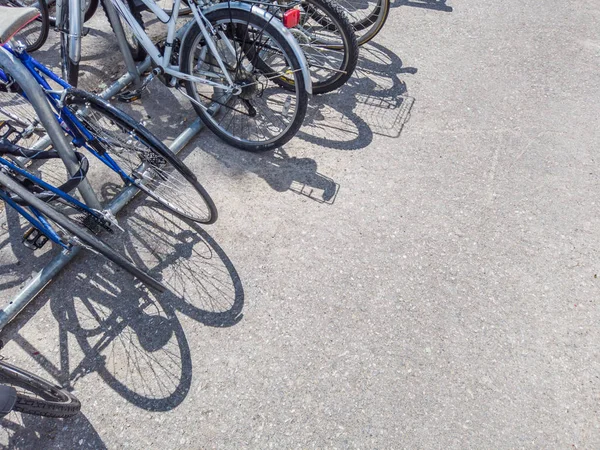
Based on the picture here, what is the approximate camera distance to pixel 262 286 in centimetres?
266

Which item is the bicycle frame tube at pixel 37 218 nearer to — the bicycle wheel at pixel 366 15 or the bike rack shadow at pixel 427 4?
the bicycle wheel at pixel 366 15

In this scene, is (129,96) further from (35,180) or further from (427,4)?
(427,4)

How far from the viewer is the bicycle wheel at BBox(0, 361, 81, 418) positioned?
1.76m

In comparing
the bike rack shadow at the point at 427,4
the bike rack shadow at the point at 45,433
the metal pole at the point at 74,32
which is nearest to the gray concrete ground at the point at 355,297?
the bike rack shadow at the point at 45,433

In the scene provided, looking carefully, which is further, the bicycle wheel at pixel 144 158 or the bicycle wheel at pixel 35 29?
the bicycle wheel at pixel 35 29

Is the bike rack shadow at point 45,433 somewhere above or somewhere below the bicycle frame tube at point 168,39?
below

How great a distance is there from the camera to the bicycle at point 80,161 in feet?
6.72

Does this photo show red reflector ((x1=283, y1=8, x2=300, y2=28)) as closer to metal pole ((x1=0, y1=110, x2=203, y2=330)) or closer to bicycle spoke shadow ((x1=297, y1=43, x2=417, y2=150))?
bicycle spoke shadow ((x1=297, y1=43, x2=417, y2=150))

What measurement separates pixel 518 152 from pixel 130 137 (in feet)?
9.57

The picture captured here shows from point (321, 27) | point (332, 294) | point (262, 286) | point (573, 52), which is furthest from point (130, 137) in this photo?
point (573, 52)

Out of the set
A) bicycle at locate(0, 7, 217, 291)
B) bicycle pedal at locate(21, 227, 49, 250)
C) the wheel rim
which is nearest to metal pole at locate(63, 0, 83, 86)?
bicycle at locate(0, 7, 217, 291)

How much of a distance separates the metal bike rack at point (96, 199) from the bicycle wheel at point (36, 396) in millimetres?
649

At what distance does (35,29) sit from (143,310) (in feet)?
11.0

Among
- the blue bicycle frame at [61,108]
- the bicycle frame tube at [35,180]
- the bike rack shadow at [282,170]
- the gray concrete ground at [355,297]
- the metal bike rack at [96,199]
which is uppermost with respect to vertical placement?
the blue bicycle frame at [61,108]
